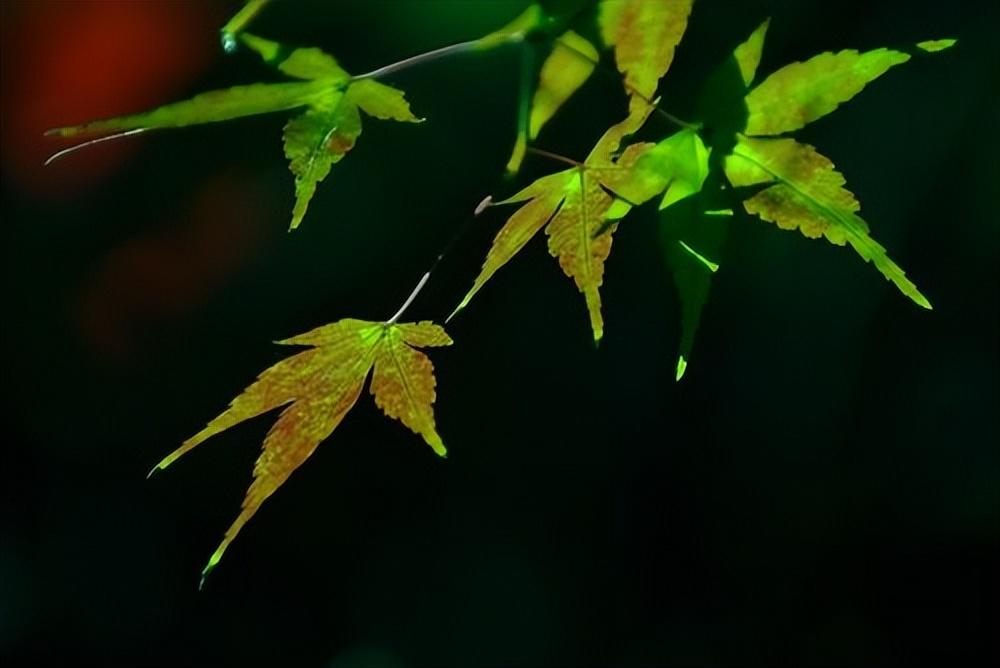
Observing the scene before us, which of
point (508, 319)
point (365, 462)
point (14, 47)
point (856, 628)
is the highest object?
point (14, 47)

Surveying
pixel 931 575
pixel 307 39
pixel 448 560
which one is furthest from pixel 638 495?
pixel 307 39

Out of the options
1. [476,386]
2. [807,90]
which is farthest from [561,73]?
[476,386]

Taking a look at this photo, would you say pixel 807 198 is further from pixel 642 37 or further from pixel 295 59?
pixel 295 59

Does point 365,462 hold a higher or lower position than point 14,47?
lower

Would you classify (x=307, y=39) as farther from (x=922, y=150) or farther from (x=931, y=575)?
(x=931, y=575)

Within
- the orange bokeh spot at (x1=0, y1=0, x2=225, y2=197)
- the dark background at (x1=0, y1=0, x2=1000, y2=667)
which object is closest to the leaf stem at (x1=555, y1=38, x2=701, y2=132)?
the dark background at (x1=0, y1=0, x2=1000, y2=667)

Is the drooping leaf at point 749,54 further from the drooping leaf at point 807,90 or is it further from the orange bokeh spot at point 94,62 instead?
the orange bokeh spot at point 94,62

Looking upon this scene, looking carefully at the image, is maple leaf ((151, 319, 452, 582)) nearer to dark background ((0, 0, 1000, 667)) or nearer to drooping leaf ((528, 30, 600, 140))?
drooping leaf ((528, 30, 600, 140))
